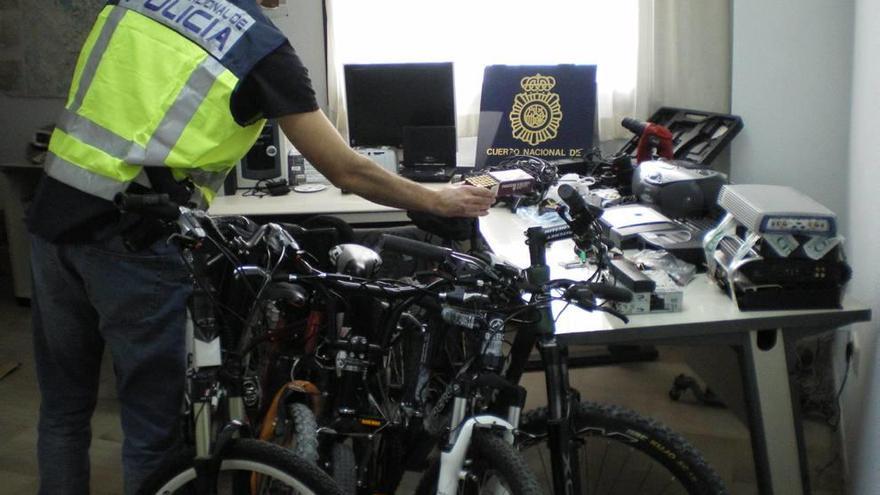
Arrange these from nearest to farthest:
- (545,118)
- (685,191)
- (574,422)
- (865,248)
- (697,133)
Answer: (574,422) → (865,248) → (685,191) → (697,133) → (545,118)

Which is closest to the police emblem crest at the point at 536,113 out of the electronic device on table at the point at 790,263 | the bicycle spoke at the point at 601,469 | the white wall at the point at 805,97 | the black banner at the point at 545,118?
the black banner at the point at 545,118

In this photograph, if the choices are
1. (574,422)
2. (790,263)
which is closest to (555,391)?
(574,422)

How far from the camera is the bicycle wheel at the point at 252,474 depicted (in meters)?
1.56

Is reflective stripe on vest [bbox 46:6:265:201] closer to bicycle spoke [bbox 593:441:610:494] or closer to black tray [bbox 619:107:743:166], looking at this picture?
bicycle spoke [bbox 593:441:610:494]

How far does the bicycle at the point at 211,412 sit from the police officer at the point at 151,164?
111 mm

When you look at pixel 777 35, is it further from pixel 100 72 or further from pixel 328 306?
pixel 100 72

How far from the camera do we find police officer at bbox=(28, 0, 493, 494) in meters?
1.66

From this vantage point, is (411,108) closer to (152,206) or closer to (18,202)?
(18,202)

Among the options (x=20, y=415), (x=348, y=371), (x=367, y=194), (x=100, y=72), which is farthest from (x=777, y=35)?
(x=20, y=415)

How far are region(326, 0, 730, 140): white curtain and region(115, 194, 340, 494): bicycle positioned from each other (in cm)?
239

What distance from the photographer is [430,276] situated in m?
1.72

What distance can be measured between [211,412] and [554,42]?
2.73 metres

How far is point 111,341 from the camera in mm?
1764

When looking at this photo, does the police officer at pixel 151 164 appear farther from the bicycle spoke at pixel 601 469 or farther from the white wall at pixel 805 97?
the white wall at pixel 805 97
